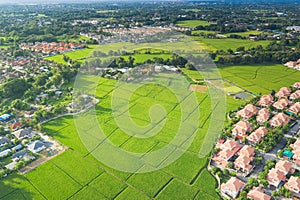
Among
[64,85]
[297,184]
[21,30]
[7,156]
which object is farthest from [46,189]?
[21,30]

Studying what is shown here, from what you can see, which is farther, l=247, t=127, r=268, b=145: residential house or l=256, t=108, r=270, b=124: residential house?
l=256, t=108, r=270, b=124: residential house

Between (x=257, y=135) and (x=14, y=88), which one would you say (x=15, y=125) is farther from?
(x=257, y=135)

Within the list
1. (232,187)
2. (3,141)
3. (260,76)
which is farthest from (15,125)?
(260,76)

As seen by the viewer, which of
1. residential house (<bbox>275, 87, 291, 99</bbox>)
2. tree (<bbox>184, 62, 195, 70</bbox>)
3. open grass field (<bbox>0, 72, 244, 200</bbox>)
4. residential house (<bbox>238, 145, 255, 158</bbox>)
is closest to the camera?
open grass field (<bbox>0, 72, 244, 200</bbox>)

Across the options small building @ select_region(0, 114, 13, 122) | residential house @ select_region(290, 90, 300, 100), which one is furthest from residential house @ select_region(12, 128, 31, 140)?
residential house @ select_region(290, 90, 300, 100)

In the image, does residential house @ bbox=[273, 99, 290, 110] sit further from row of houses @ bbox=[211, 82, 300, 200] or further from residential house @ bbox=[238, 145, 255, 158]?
residential house @ bbox=[238, 145, 255, 158]

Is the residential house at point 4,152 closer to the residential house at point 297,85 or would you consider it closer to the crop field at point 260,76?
the crop field at point 260,76

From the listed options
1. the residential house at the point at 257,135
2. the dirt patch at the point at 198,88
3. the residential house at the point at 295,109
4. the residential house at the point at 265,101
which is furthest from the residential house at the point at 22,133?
the residential house at the point at 295,109
